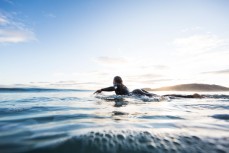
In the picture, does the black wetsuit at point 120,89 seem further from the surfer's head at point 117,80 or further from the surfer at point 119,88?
the surfer's head at point 117,80

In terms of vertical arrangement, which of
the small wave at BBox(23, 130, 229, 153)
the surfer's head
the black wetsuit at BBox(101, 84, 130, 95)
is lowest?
the small wave at BBox(23, 130, 229, 153)

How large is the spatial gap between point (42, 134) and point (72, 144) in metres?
0.57

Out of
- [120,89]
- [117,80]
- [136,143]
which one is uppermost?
[117,80]

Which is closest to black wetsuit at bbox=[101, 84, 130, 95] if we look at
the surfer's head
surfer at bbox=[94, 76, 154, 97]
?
surfer at bbox=[94, 76, 154, 97]

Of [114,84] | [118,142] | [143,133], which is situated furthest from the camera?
[114,84]

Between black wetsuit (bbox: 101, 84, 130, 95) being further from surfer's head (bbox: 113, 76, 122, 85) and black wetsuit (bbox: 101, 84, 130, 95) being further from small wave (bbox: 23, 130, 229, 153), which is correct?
small wave (bbox: 23, 130, 229, 153)

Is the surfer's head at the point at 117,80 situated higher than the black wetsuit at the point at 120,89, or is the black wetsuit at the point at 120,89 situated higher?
the surfer's head at the point at 117,80

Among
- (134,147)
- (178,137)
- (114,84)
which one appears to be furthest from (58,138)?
(114,84)

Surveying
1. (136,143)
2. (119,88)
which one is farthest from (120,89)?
(136,143)

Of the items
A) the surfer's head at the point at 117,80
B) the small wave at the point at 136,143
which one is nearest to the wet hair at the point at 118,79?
the surfer's head at the point at 117,80

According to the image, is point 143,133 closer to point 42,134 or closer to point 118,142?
point 118,142

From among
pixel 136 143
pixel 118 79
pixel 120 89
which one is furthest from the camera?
pixel 118 79

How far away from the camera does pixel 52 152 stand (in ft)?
5.38

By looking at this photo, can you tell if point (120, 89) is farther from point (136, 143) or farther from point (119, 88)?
point (136, 143)
